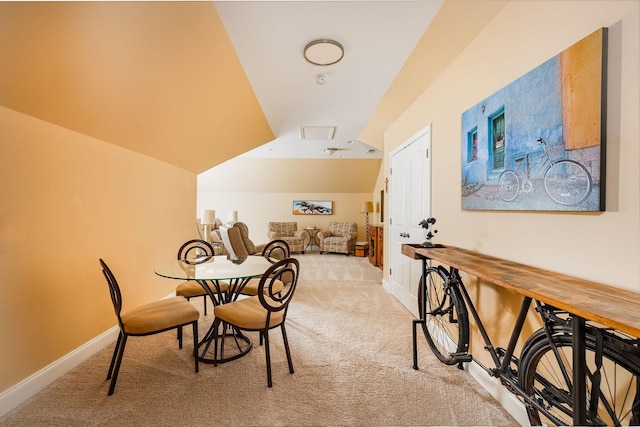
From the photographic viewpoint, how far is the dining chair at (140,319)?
1804mm

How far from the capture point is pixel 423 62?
7.95 feet

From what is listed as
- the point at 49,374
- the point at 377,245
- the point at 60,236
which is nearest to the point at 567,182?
the point at 60,236

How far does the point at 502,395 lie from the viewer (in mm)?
1694

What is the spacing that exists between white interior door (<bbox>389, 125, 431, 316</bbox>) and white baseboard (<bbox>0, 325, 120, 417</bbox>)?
3.12m

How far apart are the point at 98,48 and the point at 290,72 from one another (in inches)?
59.4

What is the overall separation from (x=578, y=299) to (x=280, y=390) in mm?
1735

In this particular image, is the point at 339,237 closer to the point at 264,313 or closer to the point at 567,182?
the point at 264,313

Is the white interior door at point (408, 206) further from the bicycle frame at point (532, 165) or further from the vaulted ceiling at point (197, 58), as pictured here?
the bicycle frame at point (532, 165)

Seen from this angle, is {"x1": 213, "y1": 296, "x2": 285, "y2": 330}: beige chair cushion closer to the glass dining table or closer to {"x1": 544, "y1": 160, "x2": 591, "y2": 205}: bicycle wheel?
the glass dining table

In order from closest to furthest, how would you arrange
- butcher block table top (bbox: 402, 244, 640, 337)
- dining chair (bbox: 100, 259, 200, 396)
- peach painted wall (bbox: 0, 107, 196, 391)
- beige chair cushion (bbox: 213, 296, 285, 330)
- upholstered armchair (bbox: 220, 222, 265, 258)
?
butcher block table top (bbox: 402, 244, 640, 337), peach painted wall (bbox: 0, 107, 196, 391), dining chair (bbox: 100, 259, 200, 396), beige chair cushion (bbox: 213, 296, 285, 330), upholstered armchair (bbox: 220, 222, 265, 258)

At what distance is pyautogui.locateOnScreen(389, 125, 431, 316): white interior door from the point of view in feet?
9.60

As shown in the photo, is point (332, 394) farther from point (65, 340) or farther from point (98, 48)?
point (98, 48)

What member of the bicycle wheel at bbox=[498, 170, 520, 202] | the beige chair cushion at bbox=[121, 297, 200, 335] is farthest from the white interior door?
the beige chair cushion at bbox=[121, 297, 200, 335]

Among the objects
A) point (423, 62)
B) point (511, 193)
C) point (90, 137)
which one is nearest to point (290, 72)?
point (423, 62)
